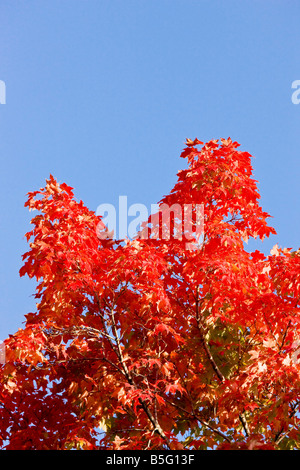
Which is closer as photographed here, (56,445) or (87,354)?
(56,445)

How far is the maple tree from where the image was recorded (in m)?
8.59

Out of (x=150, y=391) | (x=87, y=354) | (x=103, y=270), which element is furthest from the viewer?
(x=87, y=354)

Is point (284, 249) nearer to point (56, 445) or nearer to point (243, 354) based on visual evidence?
point (243, 354)

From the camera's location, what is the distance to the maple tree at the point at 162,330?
8594 millimetres

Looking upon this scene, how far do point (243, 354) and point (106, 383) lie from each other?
91.2 inches

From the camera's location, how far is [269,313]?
895 cm

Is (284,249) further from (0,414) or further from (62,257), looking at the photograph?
(0,414)

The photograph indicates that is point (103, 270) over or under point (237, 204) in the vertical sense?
under

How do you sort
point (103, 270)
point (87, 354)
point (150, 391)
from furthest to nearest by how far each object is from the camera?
point (87, 354) → point (103, 270) → point (150, 391)

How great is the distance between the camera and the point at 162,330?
8.70 meters

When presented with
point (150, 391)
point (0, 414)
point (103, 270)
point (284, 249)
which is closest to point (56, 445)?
point (0, 414)

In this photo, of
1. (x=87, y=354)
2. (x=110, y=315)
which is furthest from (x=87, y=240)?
(x=87, y=354)

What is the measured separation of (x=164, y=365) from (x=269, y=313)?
175 cm

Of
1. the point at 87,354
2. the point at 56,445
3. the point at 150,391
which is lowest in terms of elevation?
the point at 56,445
